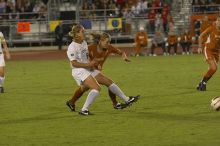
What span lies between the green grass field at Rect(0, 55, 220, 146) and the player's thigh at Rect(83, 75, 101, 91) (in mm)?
600

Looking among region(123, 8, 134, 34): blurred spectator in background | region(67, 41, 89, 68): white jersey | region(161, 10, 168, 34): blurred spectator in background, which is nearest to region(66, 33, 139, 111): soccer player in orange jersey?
region(67, 41, 89, 68): white jersey

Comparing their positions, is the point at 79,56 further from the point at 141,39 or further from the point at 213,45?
the point at 141,39

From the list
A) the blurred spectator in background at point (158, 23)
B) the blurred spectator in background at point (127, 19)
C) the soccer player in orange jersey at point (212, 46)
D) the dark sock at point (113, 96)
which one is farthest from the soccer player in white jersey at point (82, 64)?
the blurred spectator in background at point (127, 19)

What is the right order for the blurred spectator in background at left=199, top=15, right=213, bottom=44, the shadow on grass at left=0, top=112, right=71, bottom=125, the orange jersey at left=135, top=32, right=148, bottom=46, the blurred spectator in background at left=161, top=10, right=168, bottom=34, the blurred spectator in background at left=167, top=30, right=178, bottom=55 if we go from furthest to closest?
1. the blurred spectator in background at left=161, top=10, right=168, bottom=34
2. the blurred spectator in background at left=199, top=15, right=213, bottom=44
3. the blurred spectator in background at left=167, top=30, right=178, bottom=55
4. the orange jersey at left=135, top=32, right=148, bottom=46
5. the shadow on grass at left=0, top=112, right=71, bottom=125

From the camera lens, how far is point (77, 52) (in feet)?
45.6

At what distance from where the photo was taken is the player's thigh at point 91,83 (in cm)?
1385

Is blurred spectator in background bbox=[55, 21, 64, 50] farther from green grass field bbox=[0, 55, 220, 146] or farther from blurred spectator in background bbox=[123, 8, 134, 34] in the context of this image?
green grass field bbox=[0, 55, 220, 146]

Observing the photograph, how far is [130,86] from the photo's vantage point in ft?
64.8

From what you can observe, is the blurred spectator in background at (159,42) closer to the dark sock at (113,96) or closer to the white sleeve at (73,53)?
the dark sock at (113,96)

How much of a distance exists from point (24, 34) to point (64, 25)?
230cm

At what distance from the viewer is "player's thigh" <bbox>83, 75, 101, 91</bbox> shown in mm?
13852

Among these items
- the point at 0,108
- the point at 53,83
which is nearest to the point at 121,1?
the point at 53,83

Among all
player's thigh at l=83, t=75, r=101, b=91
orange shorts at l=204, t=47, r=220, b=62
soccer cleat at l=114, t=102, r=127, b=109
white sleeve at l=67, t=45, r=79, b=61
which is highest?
white sleeve at l=67, t=45, r=79, b=61

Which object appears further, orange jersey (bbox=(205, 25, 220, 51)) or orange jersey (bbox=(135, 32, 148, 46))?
orange jersey (bbox=(135, 32, 148, 46))
